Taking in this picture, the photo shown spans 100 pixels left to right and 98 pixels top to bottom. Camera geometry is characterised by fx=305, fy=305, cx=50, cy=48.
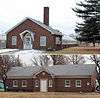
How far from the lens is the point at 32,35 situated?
364cm

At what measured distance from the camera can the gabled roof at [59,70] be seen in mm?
2129

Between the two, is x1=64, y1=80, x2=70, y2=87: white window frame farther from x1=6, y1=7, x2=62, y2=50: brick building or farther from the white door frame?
x1=6, y1=7, x2=62, y2=50: brick building

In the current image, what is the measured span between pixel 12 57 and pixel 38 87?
0.34m

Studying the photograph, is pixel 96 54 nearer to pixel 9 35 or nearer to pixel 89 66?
pixel 89 66

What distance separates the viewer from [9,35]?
3.72 meters

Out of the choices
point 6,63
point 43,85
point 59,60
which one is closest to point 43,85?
point 43,85

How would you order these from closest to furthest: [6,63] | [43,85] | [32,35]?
1. [43,85]
2. [6,63]
3. [32,35]

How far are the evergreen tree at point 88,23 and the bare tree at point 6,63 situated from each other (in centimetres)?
170

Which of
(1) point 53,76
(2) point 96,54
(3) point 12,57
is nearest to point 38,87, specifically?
(1) point 53,76

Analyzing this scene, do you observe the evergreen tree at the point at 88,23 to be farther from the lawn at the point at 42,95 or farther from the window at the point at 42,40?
the lawn at the point at 42,95

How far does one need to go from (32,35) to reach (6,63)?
4.39 feet

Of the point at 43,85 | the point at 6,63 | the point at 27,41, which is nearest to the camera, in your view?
the point at 43,85

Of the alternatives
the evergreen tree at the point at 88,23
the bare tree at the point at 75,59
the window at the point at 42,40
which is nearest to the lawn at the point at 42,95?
the bare tree at the point at 75,59

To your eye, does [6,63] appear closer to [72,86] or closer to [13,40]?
[72,86]
